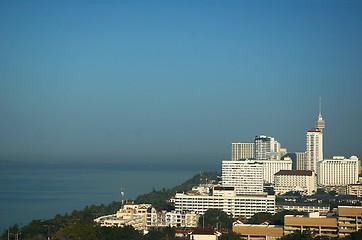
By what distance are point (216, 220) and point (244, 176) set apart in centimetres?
1051

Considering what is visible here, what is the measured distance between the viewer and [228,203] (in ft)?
77.3

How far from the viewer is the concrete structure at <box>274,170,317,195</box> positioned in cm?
3422

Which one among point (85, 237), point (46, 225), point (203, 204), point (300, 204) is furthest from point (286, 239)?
A: point (300, 204)

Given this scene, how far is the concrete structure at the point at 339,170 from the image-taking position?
123 feet

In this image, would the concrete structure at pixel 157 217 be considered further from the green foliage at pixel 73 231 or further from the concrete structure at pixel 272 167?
the concrete structure at pixel 272 167

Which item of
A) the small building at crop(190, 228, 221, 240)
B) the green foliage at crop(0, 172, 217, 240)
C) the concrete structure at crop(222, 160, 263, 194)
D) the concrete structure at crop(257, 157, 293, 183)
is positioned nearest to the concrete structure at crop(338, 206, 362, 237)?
the small building at crop(190, 228, 221, 240)

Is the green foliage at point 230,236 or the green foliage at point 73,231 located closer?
the green foliage at point 73,231

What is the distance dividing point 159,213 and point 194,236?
5355 millimetres

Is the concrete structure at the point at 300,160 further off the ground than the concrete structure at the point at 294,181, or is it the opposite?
the concrete structure at the point at 300,160

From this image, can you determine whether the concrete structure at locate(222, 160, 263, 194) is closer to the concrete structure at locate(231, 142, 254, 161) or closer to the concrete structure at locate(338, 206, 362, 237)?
the concrete structure at locate(231, 142, 254, 161)

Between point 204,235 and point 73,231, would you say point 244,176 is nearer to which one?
point 204,235

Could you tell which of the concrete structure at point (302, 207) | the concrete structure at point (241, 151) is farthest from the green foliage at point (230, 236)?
the concrete structure at point (241, 151)

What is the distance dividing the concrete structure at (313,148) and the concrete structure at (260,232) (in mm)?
22730

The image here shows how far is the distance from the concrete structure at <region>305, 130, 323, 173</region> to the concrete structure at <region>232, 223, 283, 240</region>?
22.7m
